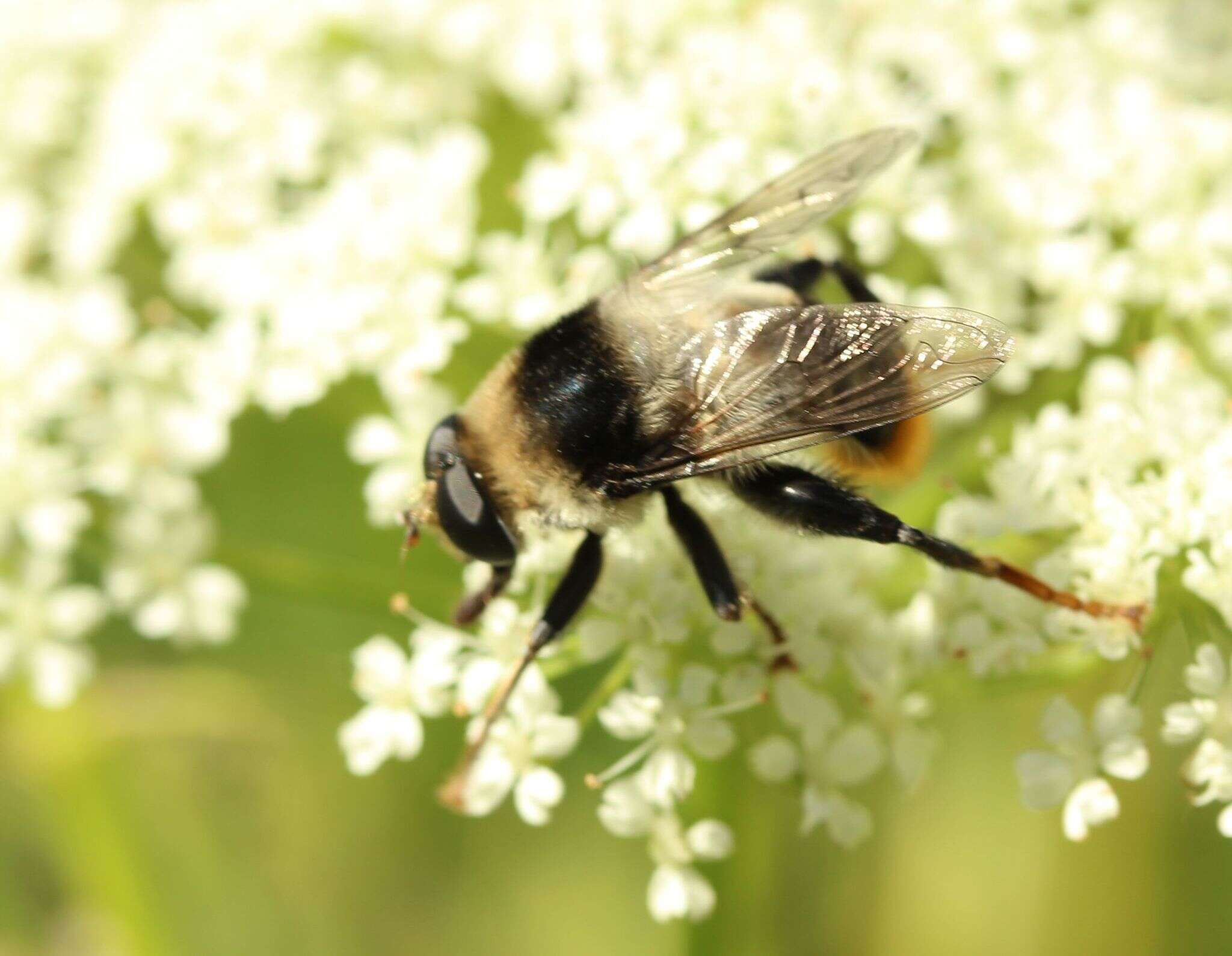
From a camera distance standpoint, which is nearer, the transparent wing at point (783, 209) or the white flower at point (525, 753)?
the white flower at point (525, 753)

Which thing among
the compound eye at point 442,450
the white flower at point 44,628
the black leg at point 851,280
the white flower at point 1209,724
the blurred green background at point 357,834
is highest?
the compound eye at point 442,450

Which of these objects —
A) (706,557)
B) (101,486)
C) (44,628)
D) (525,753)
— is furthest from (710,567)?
(44,628)

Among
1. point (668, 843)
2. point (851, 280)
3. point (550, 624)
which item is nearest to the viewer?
point (550, 624)

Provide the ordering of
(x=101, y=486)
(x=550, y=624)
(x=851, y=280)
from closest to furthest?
(x=550, y=624), (x=851, y=280), (x=101, y=486)

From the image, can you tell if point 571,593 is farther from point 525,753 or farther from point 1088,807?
point 1088,807

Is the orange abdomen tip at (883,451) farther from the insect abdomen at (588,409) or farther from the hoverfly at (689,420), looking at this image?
the insect abdomen at (588,409)

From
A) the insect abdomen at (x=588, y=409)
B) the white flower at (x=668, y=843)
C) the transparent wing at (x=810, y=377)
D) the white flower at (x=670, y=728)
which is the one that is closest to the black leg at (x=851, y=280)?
the transparent wing at (x=810, y=377)
